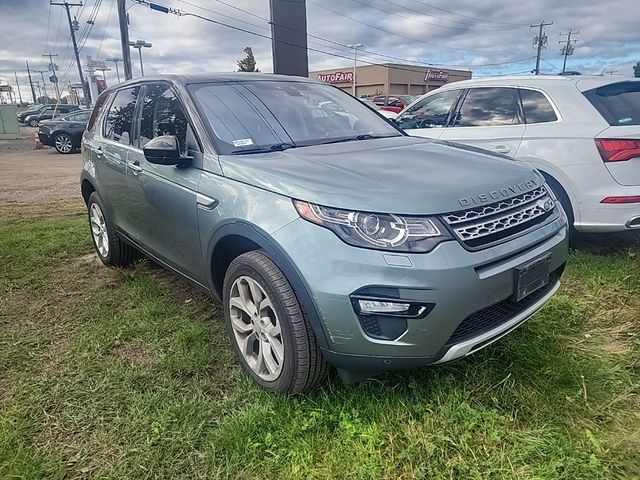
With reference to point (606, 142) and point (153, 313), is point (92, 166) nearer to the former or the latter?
point (153, 313)

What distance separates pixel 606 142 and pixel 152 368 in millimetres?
3728

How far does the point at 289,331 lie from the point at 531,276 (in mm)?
1157

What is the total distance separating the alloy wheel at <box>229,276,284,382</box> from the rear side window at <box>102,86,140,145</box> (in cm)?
189

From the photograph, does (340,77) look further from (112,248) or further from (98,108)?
(112,248)

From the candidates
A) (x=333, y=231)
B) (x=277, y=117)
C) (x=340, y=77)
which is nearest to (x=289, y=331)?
(x=333, y=231)

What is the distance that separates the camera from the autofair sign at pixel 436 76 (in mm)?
60575

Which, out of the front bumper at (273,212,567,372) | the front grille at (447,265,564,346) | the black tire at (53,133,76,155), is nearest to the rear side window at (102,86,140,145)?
the front bumper at (273,212,567,372)

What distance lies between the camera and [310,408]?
228 centimetres

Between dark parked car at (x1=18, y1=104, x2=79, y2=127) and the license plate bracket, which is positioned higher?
dark parked car at (x1=18, y1=104, x2=79, y2=127)

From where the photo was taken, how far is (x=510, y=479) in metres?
1.85

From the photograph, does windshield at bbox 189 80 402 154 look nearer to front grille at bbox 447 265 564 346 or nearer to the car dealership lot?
the car dealership lot

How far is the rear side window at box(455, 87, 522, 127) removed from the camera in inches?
179

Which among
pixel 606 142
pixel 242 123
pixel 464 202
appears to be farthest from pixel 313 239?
pixel 606 142

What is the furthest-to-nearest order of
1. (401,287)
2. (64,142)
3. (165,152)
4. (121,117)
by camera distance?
(64,142) → (121,117) → (165,152) → (401,287)
